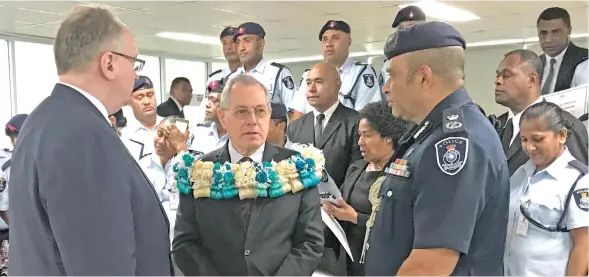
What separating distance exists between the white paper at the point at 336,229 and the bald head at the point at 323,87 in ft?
2.97

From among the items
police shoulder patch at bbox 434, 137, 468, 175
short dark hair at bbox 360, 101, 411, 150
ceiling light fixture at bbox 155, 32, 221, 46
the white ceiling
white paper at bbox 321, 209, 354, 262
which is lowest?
white paper at bbox 321, 209, 354, 262

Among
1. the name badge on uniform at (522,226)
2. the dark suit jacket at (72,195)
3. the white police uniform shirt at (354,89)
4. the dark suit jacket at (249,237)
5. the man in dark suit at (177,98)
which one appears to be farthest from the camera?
the man in dark suit at (177,98)

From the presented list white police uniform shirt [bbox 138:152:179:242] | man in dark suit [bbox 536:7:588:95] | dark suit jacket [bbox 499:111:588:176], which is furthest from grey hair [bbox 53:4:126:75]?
man in dark suit [bbox 536:7:588:95]

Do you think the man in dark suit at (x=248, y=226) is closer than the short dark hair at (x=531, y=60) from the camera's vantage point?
Yes

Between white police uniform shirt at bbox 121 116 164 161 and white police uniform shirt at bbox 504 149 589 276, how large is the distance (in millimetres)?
1911

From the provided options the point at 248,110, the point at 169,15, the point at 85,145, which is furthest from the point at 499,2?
the point at 85,145

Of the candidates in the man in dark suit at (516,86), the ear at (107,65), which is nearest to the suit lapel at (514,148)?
the man in dark suit at (516,86)

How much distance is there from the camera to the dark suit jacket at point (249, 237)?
179 cm

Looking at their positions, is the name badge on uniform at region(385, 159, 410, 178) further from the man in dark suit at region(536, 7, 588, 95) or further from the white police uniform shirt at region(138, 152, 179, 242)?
the man in dark suit at region(536, 7, 588, 95)

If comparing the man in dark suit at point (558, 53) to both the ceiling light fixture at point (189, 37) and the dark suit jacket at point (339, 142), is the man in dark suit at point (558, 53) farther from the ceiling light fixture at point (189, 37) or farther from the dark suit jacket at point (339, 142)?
the ceiling light fixture at point (189, 37)

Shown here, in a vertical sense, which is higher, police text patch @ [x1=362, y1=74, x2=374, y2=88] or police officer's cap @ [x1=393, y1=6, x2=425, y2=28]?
police officer's cap @ [x1=393, y1=6, x2=425, y2=28]

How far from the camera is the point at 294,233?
1.87 m

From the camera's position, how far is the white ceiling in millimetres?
5922

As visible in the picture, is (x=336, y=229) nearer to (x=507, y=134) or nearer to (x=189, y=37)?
(x=507, y=134)
